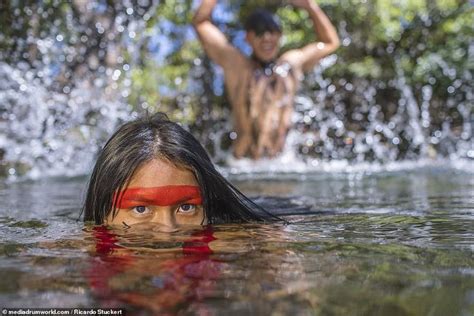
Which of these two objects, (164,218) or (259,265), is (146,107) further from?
(259,265)

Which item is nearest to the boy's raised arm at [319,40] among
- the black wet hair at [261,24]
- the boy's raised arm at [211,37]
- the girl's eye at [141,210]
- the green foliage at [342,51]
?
the black wet hair at [261,24]

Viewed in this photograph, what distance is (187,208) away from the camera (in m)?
2.16

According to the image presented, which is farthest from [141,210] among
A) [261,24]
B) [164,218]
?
[261,24]

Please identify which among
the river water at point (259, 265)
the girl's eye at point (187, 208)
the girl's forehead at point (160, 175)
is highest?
the girl's forehead at point (160, 175)

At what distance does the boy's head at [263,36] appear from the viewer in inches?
261

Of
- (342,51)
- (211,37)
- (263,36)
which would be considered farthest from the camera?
(342,51)

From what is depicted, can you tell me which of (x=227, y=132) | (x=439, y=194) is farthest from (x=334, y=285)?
(x=227, y=132)

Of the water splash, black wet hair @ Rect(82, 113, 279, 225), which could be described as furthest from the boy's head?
black wet hair @ Rect(82, 113, 279, 225)

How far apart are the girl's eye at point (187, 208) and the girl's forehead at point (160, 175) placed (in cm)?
7

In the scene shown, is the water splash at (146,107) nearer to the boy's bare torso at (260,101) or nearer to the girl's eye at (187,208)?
A: the boy's bare torso at (260,101)

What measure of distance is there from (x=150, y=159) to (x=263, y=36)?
463 centimetres

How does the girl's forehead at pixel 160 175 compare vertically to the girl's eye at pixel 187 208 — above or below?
above

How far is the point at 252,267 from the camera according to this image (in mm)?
1436

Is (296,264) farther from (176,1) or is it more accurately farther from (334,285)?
(176,1)
